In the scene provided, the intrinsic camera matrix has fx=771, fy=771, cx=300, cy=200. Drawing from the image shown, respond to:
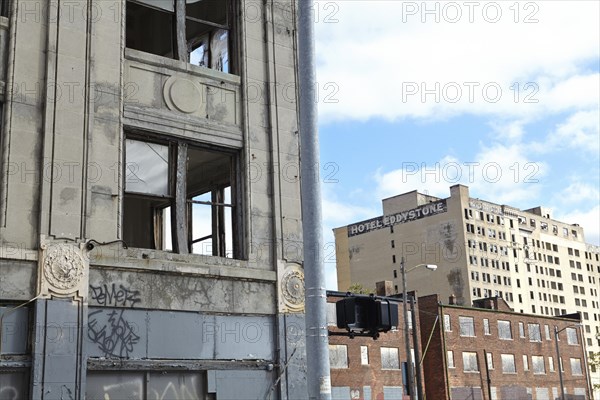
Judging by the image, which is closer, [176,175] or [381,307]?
[381,307]

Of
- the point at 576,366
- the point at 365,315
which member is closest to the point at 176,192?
the point at 365,315

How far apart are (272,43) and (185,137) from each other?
3.00m

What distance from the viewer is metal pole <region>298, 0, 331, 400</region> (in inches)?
284

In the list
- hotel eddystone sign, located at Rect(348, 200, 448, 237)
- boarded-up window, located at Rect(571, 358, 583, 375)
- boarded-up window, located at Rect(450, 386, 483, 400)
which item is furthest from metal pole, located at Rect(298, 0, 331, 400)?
hotel eddystone sign, located at Rect(348, 200, 448, 237)

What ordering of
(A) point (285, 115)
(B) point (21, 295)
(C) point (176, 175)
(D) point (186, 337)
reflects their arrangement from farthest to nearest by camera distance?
(A) point (285, 115)
(C) point (176, 175)
(D) point (186, 337)
(B) point (21, 295)

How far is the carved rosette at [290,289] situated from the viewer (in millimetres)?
14141

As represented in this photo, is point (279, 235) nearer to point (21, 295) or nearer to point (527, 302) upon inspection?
point (21, 295)

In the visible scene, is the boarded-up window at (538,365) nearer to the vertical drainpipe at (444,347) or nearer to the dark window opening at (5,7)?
the vertical drainpipe at (444,347)

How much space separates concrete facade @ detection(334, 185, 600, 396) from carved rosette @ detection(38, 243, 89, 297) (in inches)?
4302

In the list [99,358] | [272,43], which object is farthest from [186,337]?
[272,43]

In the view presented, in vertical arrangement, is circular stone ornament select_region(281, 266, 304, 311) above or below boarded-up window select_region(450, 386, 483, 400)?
above

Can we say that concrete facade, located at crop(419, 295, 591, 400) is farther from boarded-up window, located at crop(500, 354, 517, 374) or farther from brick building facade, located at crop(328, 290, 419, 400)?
brick building facade, located at crop(328, 290, 419, 400)

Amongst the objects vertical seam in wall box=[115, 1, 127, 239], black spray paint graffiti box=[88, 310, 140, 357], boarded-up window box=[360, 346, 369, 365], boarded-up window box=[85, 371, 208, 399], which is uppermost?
vertical seam in wall box=[115, 1, 127, 239]

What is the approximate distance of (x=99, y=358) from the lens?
39.4 feet
